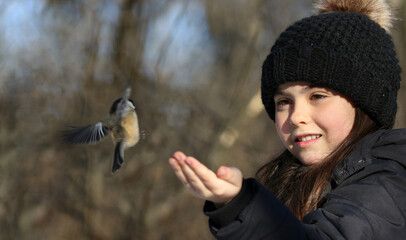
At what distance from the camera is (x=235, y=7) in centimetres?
723

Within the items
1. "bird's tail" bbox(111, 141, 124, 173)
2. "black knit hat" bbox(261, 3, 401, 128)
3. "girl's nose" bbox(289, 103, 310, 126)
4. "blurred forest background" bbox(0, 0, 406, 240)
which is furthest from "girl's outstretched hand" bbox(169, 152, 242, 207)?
"blurred forest background" bbox(0, 0, 406, 240)

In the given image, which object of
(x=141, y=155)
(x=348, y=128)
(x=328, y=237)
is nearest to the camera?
(x=328, y=237)

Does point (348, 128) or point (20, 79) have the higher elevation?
point (348, 128)

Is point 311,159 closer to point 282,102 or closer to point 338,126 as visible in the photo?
point 338,126

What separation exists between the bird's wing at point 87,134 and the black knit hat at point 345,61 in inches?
30.4

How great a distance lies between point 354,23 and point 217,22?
5.43 meters

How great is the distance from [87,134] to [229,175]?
0.46 m

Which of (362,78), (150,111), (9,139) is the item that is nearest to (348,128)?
(362,78)

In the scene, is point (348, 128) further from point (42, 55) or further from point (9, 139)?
point (9, 139)

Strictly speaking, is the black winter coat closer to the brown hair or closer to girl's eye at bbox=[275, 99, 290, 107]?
the brown hair

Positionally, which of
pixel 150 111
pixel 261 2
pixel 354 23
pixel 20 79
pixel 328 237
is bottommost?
pixel 20 79

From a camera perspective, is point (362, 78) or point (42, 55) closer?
point (362, 78)

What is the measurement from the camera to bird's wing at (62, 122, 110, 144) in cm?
132

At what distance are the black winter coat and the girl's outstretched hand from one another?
27 millimetres
